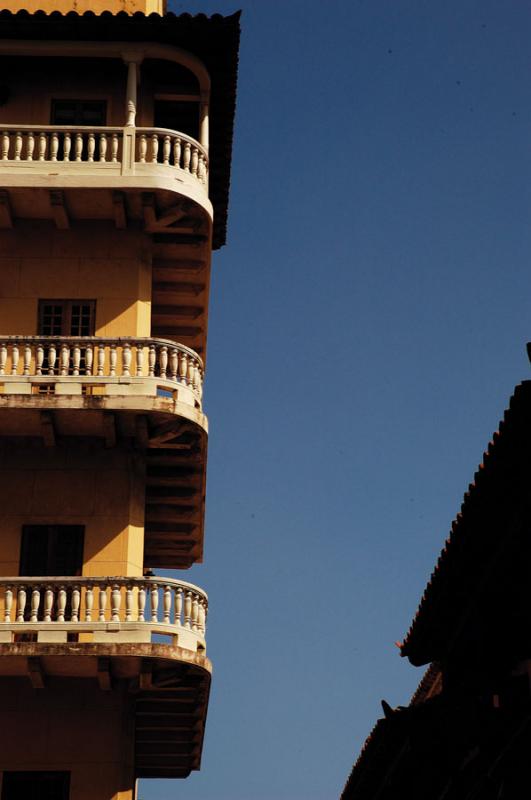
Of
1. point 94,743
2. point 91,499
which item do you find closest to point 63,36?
point 91,499

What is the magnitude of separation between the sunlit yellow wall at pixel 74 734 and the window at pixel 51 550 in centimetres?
225

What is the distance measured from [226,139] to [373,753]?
1888 centimetres

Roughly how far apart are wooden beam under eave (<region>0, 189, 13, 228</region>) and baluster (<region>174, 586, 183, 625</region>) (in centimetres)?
940

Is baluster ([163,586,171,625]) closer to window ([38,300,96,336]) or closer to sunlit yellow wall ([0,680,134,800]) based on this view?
sunlit yellow wall ([0,680,134,800])

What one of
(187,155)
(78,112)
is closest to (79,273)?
(187,155)

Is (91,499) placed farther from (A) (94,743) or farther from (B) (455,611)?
(B) (455,611)

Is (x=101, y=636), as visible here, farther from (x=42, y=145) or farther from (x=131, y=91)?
(x=131, y=91)

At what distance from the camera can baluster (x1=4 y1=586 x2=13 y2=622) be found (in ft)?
85.6

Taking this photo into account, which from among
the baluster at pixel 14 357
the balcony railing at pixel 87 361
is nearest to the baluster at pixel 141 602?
the balcony railing at pixel 87 361

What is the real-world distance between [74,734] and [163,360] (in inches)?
304

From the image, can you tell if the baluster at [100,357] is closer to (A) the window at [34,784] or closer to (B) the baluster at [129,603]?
(B) the baluster at [129,603]

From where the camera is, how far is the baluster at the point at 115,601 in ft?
85.8

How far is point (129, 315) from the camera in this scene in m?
30.0

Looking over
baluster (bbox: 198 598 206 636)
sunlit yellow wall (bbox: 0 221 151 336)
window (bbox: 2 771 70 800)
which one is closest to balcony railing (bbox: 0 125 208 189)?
sunlit yellow wall (bbox: 0 221 151 336)
